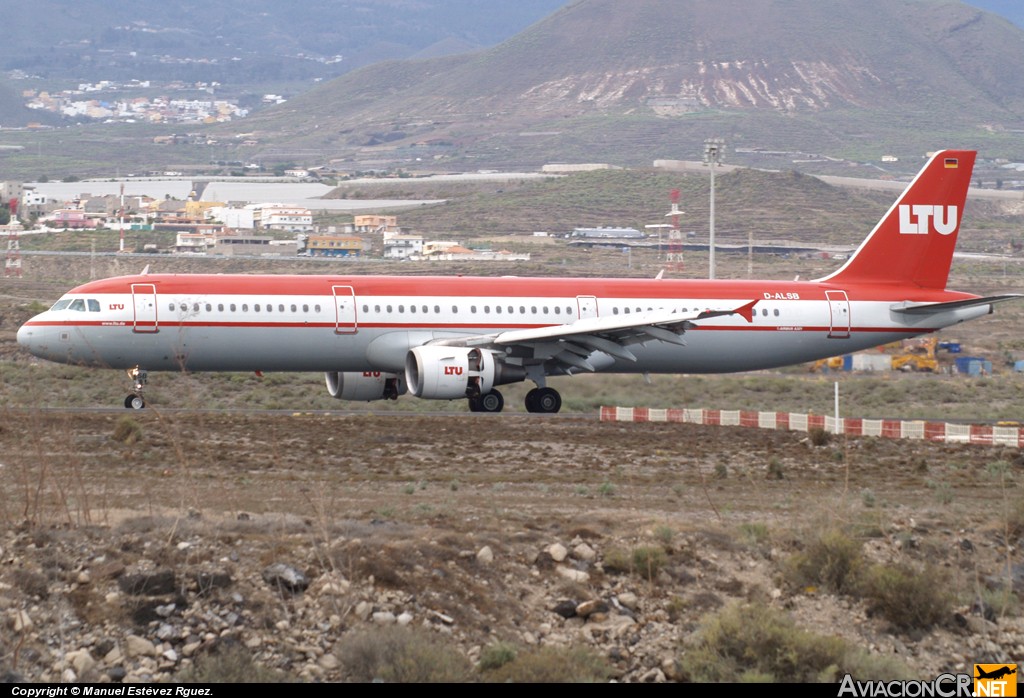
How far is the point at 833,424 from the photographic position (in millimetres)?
36688

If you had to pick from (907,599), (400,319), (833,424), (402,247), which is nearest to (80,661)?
(907,599)

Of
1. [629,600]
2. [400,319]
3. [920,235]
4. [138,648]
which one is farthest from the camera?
[920,235]

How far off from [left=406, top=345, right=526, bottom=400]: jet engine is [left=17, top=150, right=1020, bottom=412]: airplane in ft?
0.13

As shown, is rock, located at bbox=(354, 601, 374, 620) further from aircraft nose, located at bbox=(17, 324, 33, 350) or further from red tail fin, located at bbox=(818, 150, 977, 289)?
red tail fin, located at bbox=(818, 150, 977, 289)

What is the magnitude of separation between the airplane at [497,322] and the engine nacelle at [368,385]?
4 cm

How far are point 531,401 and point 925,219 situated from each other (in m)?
13.6

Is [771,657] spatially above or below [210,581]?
below

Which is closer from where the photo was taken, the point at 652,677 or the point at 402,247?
the point at 652,677

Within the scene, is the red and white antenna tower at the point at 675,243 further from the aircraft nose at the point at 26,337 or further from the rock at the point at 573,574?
the rock at the point at 573,574

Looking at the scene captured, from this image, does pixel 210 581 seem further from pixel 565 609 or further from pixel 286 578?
pixel 565 609

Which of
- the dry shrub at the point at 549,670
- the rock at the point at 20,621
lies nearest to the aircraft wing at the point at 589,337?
the dry shrub at the point at 549,670

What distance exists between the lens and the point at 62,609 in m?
16.9

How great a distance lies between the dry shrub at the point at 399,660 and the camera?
16.0 m

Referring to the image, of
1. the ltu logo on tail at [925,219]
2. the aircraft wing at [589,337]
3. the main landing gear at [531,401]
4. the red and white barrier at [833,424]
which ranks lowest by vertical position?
the red and white barrier at [833,424]
